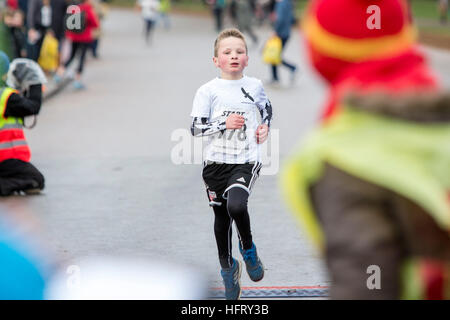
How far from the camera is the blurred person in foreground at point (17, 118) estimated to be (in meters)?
7.93

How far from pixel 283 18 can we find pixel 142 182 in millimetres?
8156

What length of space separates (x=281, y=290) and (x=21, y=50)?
1083 cm

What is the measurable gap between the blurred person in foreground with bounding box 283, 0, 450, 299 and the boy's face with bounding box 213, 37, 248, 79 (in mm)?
3071

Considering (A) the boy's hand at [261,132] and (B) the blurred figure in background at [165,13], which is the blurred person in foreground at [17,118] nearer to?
(A) the boy's hand at [261,132]

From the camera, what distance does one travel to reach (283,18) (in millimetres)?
16375

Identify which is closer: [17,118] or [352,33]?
[352,33]

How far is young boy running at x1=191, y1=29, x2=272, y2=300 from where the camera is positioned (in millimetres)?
5051

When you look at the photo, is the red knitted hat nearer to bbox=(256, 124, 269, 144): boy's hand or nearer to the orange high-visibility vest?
bbox=(256, 124, 269, 144): boy's hand

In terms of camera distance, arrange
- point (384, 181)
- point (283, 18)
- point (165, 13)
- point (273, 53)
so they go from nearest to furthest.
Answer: point (384, 181)
point (273, 53)
point (283, 18)
point (165, 13)

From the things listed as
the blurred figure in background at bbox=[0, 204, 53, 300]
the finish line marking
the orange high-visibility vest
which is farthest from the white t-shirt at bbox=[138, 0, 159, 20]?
the blurred figure in background at bbox=[0, 204, 53, 300]

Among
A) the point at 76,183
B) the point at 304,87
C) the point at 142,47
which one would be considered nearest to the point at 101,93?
the point at 304,87

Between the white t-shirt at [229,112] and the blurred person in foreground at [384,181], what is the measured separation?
307cm

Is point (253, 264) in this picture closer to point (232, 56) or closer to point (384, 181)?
point (232, 56)

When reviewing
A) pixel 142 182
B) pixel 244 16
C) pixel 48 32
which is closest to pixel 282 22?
pixel 48 32
